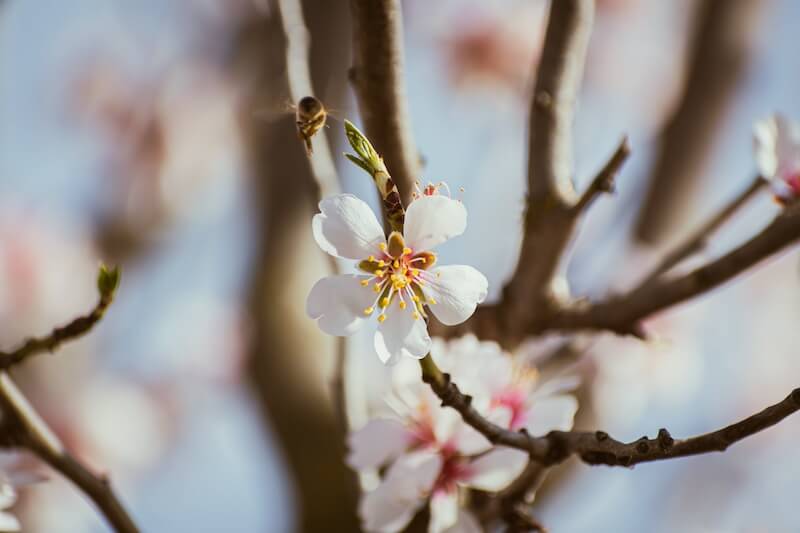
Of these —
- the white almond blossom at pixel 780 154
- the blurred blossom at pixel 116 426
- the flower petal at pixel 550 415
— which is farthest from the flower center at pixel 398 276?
the blurred blossom at pixel 116 426

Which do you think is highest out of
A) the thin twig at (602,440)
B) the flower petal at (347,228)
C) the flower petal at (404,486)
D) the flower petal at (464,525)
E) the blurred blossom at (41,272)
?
the blurred blossom at (41,272)

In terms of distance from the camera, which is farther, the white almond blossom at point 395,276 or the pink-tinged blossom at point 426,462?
the pink-tinged blossom at point 426,462

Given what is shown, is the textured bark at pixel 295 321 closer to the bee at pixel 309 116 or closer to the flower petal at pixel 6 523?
the flower petal at pixel 6 523

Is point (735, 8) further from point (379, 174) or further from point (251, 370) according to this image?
point (379, 174)

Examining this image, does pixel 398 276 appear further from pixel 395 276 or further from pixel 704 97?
pixel 704 97

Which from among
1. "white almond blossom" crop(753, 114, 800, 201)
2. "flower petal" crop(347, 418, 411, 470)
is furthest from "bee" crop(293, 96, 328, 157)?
"white almond blossom" crop(753, 114, 800, 201)

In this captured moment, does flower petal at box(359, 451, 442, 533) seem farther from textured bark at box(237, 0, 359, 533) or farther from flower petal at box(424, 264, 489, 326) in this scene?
textured bark at box(237, 0, 359, 533)

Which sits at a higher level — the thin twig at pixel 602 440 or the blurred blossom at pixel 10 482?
the blurred blossom at pixel 10 482
